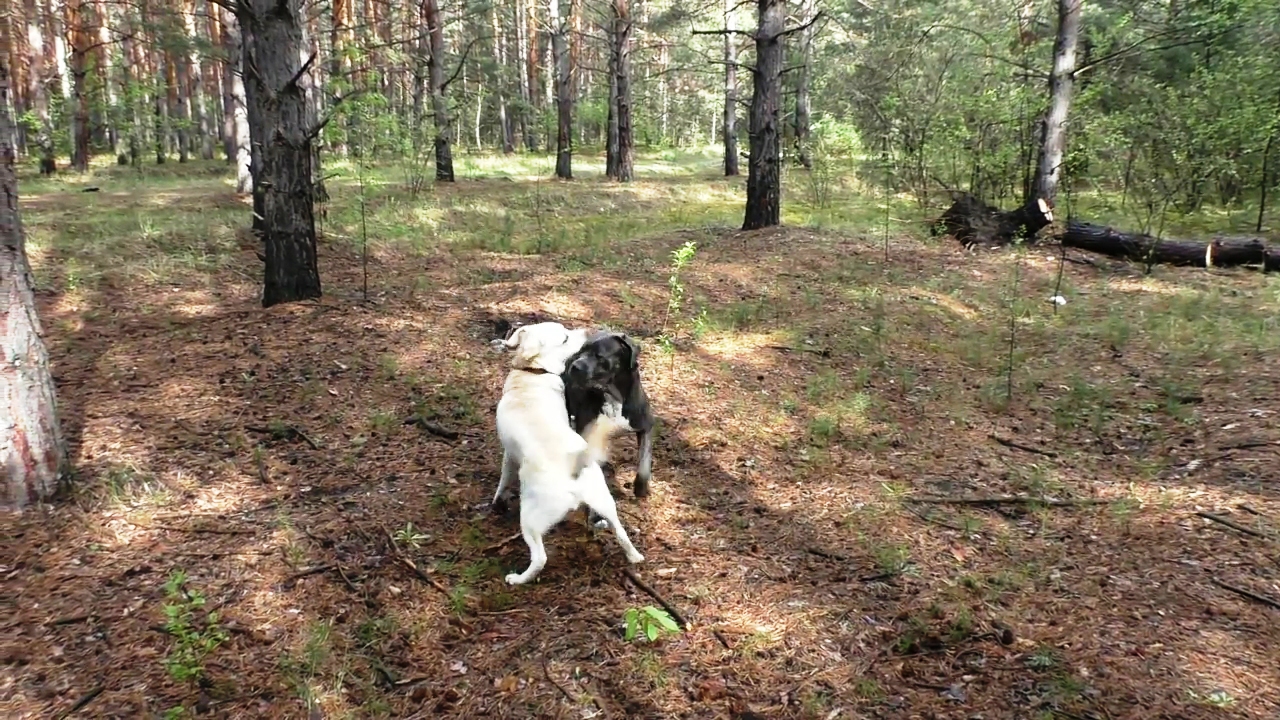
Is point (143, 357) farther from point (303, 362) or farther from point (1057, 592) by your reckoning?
point (1057, 592)

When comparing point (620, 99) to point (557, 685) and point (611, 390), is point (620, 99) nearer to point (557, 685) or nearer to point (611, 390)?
point (611, 390)

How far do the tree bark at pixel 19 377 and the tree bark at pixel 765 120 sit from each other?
33.5 ft

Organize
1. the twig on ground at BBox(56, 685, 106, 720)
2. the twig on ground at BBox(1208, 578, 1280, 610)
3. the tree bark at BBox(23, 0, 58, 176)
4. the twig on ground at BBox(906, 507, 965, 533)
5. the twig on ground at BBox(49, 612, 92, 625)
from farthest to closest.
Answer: the tree bark at BBox(23, 0, 58, 176) → the twig on ground at BBox(906, 507, 965, 533) → the twig on ground at BBox(1208, 578, 1280, 610) → the twig on ground at BBox(49, 612, 92, 625) → the twig on ground at BBox(56, 685, 106, 720)

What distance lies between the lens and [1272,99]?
480 inches

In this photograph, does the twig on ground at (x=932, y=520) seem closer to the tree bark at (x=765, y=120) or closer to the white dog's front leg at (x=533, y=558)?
the white dog's front leg at (x=533, y=558)

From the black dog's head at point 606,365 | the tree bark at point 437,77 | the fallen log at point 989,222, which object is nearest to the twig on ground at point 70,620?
the black dog's head at point 606,365

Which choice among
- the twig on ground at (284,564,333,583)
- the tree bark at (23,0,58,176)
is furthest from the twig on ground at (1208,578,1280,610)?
the tree bark at (23,0,58,176)

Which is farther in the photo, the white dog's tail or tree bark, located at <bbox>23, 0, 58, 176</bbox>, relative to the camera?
tree bark, located at <bbox>23, 0, 58, 176</bbox>

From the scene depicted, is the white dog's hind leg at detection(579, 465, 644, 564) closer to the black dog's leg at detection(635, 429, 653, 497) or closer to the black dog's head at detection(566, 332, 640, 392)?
the black dog's head at detection(566, 332, 640, 392)

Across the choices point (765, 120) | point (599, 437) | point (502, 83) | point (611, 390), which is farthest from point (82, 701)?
point (502, 83)

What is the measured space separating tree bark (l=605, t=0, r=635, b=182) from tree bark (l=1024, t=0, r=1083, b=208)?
11.5 metres

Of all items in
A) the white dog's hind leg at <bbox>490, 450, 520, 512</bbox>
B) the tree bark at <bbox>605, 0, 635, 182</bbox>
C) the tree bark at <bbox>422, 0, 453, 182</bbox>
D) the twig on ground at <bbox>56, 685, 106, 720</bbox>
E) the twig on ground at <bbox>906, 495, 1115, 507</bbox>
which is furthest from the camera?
the tree bark at <bbox>605, 0, 635, 182</bbox>

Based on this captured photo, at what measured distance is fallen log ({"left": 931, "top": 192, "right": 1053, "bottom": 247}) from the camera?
12.1 m

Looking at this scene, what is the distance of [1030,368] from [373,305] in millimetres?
6865
